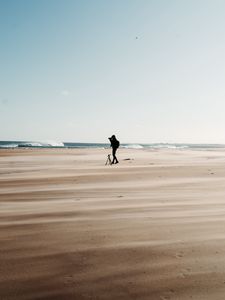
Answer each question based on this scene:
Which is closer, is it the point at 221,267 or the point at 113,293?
the point at 113,293

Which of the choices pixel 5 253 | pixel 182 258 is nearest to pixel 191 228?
pixel 182 258

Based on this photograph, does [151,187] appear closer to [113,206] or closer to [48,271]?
[113,206]

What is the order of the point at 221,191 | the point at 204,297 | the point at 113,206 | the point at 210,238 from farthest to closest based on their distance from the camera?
the point at 221,191 < the point at 113,206 < the point at 210,238 < the point at 204,297

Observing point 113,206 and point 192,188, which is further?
point 192,188

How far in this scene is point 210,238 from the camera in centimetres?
510

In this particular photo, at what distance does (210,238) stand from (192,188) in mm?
6043

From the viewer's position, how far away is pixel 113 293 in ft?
11.2

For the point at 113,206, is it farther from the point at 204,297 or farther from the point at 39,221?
the point at 204,297

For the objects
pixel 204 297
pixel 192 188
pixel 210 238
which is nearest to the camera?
pixel 204 297

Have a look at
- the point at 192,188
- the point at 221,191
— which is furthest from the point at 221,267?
the point at 192,188

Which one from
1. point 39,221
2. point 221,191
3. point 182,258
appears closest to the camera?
point 182,258

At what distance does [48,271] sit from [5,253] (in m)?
0.90

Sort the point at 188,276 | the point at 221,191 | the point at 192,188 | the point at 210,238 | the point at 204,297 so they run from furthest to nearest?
the point at 192,188 → the point at 221,191 → the point at 210,238 → the point at 188,276 → the point at 204,297

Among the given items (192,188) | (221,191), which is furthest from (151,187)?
(221,191)
